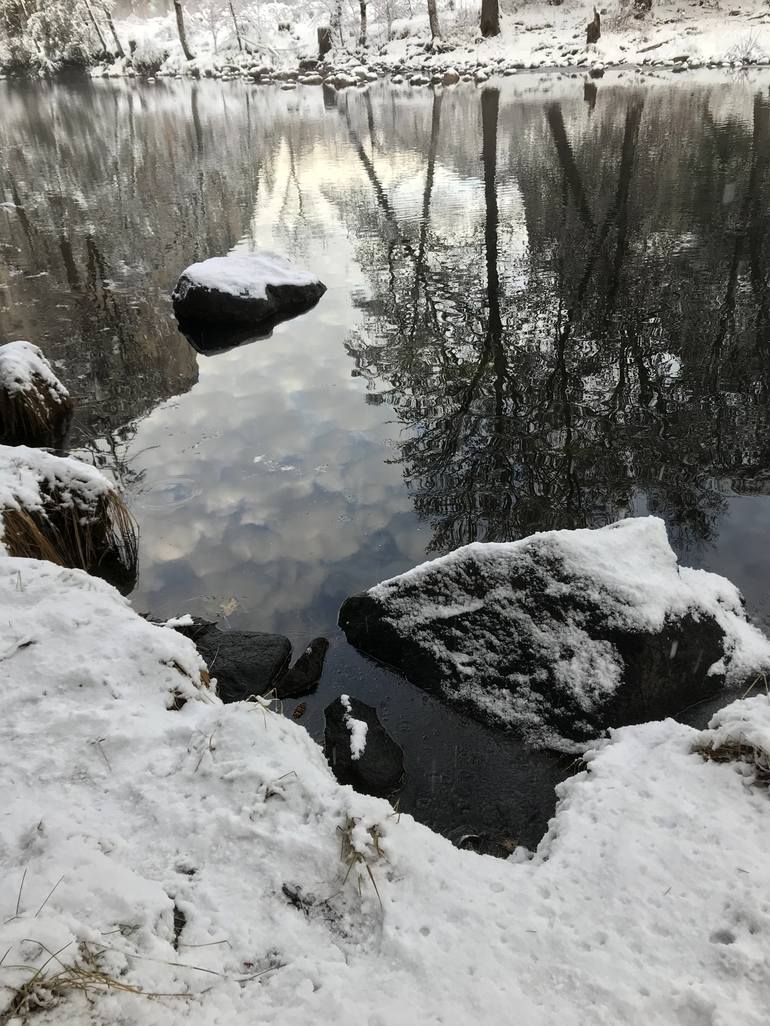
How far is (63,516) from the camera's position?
5.20 m

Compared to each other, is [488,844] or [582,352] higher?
[582,352]

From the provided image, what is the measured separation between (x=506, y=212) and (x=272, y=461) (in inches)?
385

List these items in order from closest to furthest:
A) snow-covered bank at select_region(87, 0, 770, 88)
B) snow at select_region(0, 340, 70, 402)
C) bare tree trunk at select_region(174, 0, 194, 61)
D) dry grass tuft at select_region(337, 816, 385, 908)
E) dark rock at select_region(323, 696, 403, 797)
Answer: dry grass tuft at select_region(337, 816, 385, 908) < dark rock at select_region(323, 696, 403, 797) < snow at select_region(0, 340, 70, 402) < snow-covered bank at select_region(87, 0, 770, 88) < bare tree trunk at select_region(174, 0, 194, 61)

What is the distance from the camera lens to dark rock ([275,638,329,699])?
4.66 meters

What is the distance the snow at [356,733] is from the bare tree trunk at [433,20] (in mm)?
45454

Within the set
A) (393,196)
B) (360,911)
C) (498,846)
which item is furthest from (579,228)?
(360,911)

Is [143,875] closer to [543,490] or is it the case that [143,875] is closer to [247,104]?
[543,490]

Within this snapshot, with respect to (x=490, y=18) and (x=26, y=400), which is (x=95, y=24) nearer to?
(x=490, y=18)

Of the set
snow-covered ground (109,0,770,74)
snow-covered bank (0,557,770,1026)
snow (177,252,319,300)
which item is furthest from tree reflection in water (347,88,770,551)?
snow-covered ground (109,0,770,74)

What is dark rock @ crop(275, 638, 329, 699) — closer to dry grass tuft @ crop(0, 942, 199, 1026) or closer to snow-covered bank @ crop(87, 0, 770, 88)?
dry grass tuft @ crop(0, 942, 199, 1026)

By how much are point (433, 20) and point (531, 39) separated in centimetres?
615

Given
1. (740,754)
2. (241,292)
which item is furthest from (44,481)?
(241,292)

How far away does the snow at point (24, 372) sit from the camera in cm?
756

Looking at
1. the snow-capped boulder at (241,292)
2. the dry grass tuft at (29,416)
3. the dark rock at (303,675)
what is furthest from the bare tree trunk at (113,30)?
the dark rock at (303,675)
